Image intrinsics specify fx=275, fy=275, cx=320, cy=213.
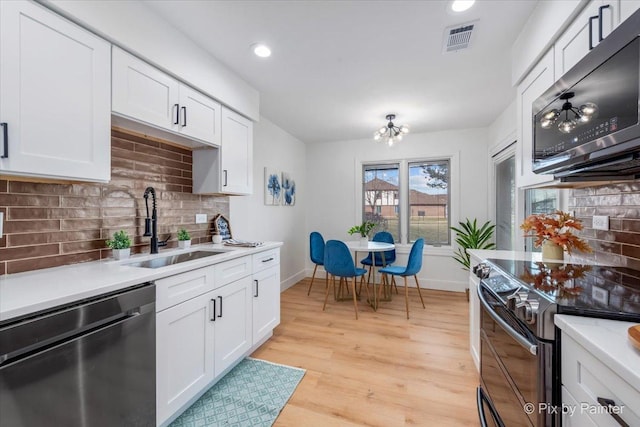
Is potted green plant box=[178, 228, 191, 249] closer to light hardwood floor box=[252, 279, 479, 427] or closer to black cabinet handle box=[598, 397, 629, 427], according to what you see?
light hardwood floor box=[252, 279, 479, 427]

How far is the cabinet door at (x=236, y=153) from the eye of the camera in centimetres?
238

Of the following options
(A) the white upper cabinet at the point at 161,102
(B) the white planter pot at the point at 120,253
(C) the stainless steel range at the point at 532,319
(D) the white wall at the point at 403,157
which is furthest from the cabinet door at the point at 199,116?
(D) the white wall at the point at 403,157

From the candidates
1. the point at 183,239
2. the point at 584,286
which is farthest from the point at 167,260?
the point at 584,286

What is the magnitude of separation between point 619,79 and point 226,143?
2.33 meters

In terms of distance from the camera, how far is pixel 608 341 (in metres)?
0.71

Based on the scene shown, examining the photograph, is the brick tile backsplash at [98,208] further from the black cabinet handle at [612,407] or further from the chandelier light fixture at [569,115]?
the chandelier light fixture at [569,115]

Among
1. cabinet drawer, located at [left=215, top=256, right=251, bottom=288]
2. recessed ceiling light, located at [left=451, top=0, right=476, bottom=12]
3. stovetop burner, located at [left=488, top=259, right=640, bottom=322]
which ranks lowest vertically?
cabinet drawer, located at [left=215, top=256, right=251, bottom=288]

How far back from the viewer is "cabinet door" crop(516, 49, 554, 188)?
5.19 feet

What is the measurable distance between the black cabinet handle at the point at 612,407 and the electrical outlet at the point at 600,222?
4.12ft

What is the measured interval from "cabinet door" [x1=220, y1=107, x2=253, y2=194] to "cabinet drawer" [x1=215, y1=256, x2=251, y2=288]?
0.67m

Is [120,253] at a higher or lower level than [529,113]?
lower

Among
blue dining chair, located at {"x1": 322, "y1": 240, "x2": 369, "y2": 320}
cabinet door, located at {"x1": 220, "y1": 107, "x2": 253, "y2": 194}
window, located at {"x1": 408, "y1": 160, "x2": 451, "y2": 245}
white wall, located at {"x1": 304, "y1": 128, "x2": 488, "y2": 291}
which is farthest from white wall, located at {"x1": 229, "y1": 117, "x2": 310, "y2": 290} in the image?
window, located at {"x1": 408, "y1": 160, "x2": 451, "y2": 245}

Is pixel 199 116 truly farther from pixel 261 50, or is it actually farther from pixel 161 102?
pixel 261 50

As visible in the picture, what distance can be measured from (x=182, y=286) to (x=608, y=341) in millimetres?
1749
